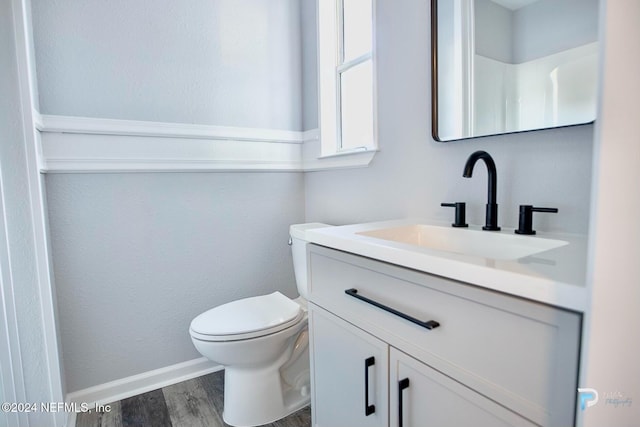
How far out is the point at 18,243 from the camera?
117 cm

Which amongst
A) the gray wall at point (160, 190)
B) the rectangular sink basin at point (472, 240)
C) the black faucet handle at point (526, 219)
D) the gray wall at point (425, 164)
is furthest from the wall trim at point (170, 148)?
the black faucet handle at point (526, 219)

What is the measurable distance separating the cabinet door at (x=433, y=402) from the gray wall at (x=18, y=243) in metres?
1.25

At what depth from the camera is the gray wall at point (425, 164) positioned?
88 cm

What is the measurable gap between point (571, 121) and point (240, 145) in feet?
4.81

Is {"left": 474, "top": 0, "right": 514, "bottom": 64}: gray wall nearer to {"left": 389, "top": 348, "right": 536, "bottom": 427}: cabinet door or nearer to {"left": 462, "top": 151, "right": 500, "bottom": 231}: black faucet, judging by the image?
{"left": 462, "top": 151, "right": 500, "bottom": 231}: black faucet

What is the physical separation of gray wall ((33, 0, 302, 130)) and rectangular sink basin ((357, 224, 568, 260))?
115 cm

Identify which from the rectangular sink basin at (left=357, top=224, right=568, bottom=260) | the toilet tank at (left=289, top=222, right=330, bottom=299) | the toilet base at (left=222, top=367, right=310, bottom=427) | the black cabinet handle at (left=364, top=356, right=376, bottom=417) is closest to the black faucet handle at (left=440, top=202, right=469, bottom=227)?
the rectangular sink basin at (left=357, top=224, right=568, bottom=260)

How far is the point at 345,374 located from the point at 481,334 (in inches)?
19.9

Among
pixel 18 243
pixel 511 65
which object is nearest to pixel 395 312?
pixel 511 65

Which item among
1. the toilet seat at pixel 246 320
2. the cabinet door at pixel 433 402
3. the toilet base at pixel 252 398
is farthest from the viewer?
the toilet base at pixel 252 398

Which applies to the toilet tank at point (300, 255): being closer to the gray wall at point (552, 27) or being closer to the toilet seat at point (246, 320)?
the toilet seat at point (246, 320)

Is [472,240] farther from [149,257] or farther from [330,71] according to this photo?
[149,257]

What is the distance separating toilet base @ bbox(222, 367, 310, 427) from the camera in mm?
1426

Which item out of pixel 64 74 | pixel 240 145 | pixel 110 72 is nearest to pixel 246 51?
pixel 240 145
